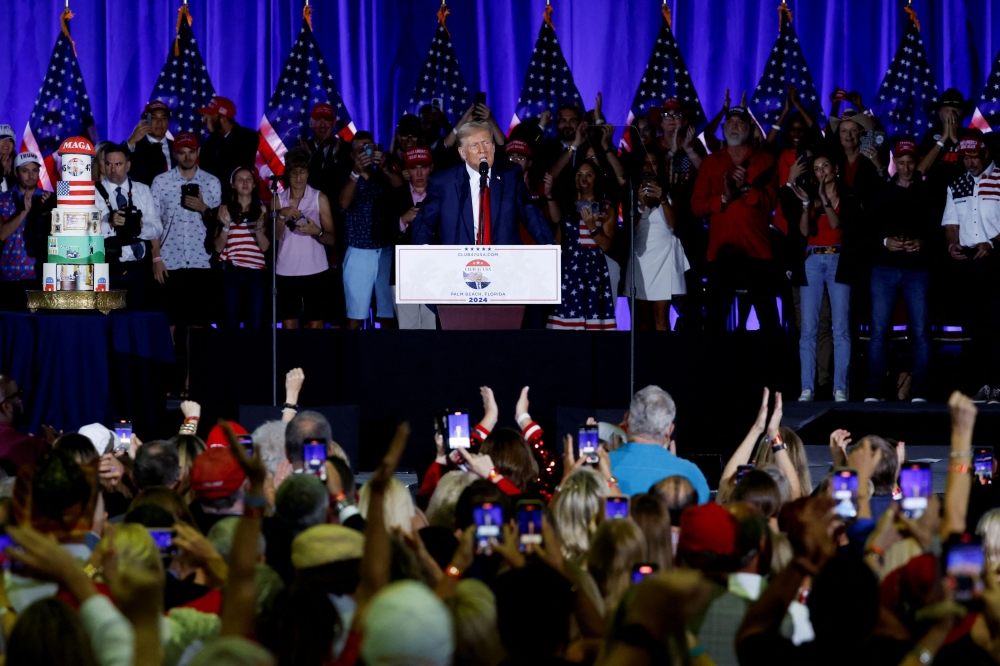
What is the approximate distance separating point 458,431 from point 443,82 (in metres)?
7.60

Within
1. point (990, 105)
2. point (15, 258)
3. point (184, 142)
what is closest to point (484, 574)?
point (184, 142)

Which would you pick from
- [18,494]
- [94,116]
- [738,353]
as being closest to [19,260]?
[94,116]

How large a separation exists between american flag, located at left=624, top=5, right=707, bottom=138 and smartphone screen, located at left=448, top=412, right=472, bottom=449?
7377mm

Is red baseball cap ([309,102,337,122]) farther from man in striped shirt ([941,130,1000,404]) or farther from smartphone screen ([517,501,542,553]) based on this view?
smartphone screen ([517,501,542,553])

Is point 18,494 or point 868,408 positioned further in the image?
point 868,408

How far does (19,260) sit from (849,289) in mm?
5636

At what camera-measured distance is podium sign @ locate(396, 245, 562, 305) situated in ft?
23.5

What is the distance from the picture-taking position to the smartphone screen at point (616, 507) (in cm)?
320

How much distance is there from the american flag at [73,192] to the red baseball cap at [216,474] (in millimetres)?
4453

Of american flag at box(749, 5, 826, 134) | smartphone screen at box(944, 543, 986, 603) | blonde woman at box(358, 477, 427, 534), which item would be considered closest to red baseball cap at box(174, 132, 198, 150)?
american flag at box(749, 5, 826, 134)

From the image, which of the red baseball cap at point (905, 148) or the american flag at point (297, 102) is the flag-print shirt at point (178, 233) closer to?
the american flag at point (297, 102)

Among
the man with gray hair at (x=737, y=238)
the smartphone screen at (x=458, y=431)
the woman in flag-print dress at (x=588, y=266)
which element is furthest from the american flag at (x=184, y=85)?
the smartphone screen at (x=458, y=431)

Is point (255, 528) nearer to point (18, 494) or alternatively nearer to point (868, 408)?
point (18, 494)

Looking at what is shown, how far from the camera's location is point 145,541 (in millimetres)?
2736
